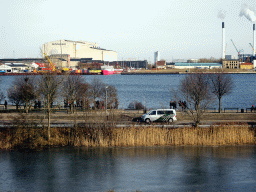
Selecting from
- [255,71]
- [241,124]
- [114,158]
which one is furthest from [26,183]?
[255,71]

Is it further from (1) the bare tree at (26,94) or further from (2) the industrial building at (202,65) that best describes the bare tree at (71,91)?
(2) the industrial building at (202,65)

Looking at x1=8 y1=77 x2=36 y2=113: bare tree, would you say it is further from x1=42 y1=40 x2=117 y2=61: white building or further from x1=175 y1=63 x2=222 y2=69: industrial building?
x1=175 y1=63 x2=222 y2=69: industrial building

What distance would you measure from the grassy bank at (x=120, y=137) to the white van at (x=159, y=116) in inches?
104

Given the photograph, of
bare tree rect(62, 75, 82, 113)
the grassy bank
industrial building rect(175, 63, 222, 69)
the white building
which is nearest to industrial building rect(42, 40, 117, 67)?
the white building

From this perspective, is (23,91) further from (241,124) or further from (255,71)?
(255,71)

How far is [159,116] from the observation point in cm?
1806

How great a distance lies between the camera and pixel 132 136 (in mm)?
14977

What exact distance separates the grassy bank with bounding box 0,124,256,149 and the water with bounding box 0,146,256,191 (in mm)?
400

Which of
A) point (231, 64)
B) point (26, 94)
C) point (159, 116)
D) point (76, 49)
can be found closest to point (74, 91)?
point (26, 94)

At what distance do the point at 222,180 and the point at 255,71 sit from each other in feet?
373

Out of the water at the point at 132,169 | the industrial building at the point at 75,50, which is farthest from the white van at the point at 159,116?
the industrial building at the point at 75,50

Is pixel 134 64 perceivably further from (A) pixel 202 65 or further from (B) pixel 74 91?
(B) pixel 74 91

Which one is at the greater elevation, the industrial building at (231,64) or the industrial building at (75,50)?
the industrial building at (75,50)

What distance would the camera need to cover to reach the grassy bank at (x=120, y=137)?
15016mm
